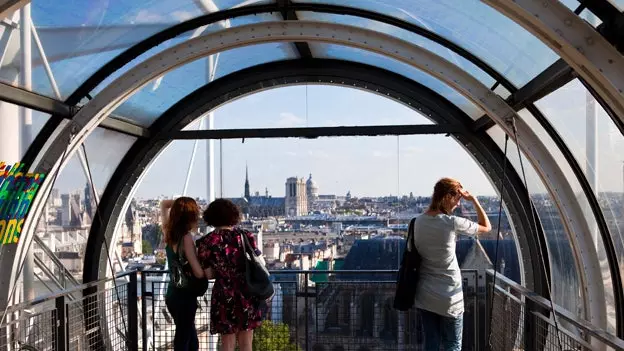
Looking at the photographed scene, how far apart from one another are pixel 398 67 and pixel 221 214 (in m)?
3.46

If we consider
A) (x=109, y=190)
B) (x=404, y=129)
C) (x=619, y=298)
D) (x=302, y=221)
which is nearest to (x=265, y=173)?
(x=302, y=221)

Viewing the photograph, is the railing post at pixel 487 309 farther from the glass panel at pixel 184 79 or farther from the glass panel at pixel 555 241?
the glass panel at pixel 184 79

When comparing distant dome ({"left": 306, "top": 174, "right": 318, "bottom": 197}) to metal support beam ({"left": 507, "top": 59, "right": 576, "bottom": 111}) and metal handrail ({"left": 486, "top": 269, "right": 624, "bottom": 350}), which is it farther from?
metal handrail ({"left": 486, "top": 269, "right": 624, "bottom": 350})

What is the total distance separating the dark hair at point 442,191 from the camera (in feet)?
14.3

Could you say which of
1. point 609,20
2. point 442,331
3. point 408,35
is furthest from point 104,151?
point 609,20

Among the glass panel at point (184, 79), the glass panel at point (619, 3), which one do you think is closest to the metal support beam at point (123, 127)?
the glass panel at point (184, 79)

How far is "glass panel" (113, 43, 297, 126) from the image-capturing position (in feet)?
22.5

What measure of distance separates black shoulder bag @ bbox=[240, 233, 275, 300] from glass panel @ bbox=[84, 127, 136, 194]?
11.0 feet

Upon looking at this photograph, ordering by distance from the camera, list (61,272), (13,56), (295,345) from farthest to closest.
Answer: (61,272) → (295,345) → (13,56)

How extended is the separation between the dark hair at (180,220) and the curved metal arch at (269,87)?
291 centimetres

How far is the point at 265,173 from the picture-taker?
9.31 m

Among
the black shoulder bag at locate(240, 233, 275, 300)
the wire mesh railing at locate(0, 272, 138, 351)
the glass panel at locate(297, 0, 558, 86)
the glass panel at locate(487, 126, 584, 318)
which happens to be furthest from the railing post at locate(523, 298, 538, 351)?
the wire mesh railing at locate(0, 272, 138, 351)

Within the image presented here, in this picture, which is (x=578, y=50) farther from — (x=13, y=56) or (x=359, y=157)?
(x=359, y=157)

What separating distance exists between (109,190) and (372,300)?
348 cm
